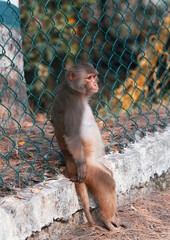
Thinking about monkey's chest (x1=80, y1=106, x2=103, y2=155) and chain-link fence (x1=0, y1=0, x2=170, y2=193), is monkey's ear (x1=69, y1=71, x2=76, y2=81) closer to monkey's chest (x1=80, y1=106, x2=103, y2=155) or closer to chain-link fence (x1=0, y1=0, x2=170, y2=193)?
chain-link fence (x1=0, y1=0, x2=170, y2=193)

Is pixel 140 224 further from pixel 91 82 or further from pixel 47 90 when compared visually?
pixel 47 90

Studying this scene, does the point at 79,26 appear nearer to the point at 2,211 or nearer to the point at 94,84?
the point at 94,84

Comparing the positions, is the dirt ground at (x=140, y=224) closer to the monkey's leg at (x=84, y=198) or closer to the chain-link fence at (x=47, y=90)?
the monkey's leg at (x=84, y=198)

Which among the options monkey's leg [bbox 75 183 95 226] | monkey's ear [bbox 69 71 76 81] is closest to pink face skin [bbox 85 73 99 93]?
monkey's ear [bbox 69 71 76 81]

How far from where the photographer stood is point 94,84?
3582 mm

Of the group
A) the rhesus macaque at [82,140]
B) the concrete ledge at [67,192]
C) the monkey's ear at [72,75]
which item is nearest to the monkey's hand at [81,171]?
the rhesus macaque at [82,140]

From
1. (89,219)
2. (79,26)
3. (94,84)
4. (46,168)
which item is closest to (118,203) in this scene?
(89,219)

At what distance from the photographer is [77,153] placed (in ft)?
10.8

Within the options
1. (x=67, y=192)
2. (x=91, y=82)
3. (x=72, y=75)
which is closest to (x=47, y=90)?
(x=72, y=75)

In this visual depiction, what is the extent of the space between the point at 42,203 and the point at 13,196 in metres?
0.25

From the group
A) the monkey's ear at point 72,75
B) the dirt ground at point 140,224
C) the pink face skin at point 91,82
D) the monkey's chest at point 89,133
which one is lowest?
the dirt ground at point 140,224

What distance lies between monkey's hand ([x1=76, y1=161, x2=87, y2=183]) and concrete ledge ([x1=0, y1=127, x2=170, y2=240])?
0.34 ft

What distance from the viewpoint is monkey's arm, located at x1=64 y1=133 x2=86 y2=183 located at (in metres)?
3.28

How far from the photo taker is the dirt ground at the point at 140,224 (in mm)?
3283
